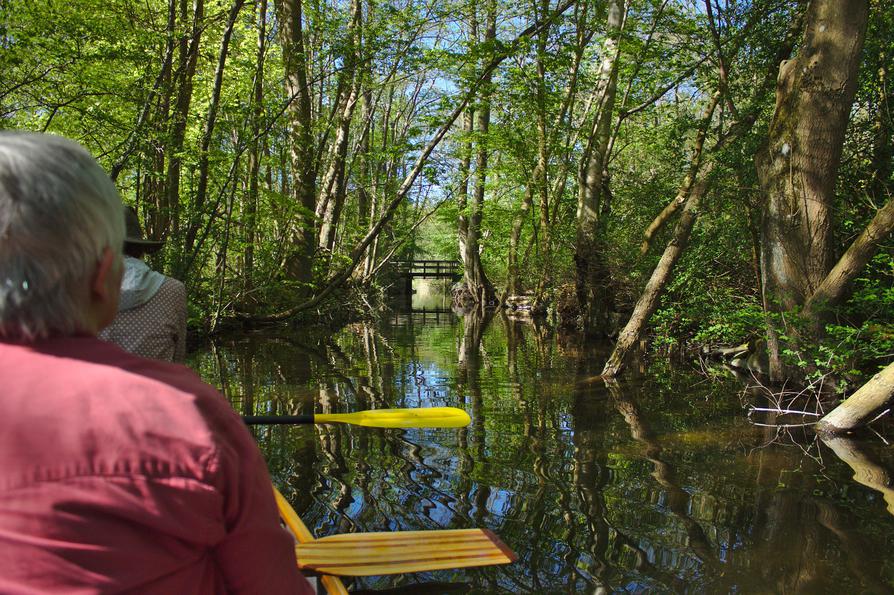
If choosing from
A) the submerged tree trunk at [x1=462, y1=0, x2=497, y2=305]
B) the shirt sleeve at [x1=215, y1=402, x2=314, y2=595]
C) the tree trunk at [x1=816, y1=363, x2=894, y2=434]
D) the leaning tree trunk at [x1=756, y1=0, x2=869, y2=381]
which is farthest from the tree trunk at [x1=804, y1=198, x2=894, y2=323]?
the submerged tree trunk at [x1=462, y1=0, x2=497, y2=305]

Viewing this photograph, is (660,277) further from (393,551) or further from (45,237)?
(45,237)

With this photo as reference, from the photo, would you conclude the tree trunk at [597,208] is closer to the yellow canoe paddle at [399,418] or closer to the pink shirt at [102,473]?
the yellow canoe paddle at [399,418]

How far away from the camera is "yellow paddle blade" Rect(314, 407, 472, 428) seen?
3.40 meters

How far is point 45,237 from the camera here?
1066 mm

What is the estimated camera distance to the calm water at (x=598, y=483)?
361cm

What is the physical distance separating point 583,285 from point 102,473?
15.1 meters

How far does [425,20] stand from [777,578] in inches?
450

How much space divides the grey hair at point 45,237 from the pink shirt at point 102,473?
0.16ft

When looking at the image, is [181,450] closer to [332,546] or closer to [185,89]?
[332,546]

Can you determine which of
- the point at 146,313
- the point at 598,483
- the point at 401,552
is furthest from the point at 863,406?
the point at 146,313

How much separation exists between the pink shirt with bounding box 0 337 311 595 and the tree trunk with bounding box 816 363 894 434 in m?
6.24

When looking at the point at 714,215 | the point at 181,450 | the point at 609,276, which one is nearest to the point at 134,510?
the point at 181,450

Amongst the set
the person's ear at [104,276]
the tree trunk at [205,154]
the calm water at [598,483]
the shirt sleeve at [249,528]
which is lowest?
the calm water at [598,483]

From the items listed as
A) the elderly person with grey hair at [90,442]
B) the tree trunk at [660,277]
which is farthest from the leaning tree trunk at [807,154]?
the elderly person with grey hair at [90,442]
